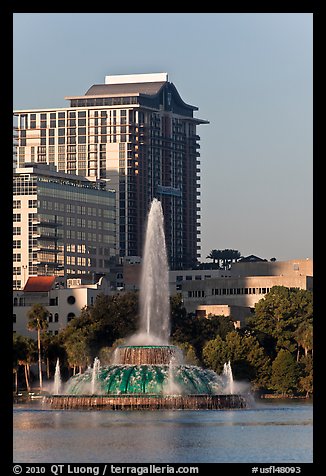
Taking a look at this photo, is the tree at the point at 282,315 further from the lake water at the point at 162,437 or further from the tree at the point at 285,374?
the lake water at the point at 162,437

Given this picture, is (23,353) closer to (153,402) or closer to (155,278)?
(155,278)

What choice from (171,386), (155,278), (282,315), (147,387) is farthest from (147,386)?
(282,315)

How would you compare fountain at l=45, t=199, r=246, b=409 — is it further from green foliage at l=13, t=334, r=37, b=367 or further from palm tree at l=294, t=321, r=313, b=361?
palm tree at l=294, t=321, r=313, b=361

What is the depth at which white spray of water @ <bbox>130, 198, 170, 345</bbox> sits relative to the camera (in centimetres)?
13088

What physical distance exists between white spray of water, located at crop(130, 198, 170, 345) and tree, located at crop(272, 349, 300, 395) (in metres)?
13.3

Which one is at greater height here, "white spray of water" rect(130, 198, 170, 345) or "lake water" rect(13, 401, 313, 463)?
"white spray of water" rect(130, 198, 170, 345)

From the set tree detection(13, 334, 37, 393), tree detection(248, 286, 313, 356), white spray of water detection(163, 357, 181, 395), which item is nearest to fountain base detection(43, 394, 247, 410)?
white spray of water detection(163, 357, 181, 395)

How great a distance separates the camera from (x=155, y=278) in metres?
136

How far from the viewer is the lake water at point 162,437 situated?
6406 cm

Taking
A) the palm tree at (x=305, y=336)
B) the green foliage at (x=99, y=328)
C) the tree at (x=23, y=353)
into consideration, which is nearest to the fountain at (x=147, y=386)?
the tree at (x=23, y=353)

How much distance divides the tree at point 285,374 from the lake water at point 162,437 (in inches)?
2039

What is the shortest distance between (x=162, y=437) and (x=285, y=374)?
7763 centimetres

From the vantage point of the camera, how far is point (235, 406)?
99.0 metres
